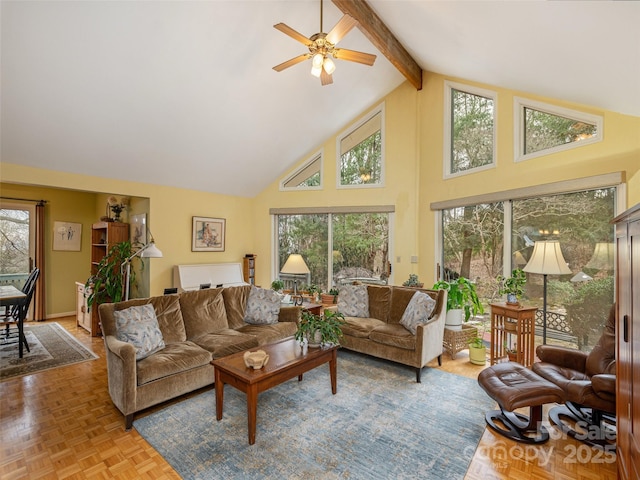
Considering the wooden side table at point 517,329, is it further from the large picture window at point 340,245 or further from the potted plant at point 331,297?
the potted plant at point 331,297

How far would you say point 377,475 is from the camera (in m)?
2.00

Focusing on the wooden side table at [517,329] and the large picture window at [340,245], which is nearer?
the wooden side table at [517,329]

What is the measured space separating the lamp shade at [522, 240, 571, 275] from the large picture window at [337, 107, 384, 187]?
301cm

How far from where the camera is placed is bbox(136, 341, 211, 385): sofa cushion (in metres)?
2.62

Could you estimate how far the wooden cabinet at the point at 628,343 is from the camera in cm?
141

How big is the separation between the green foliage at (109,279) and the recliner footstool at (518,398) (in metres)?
5.06

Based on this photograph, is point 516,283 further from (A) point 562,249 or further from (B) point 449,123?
(B) point 449,123

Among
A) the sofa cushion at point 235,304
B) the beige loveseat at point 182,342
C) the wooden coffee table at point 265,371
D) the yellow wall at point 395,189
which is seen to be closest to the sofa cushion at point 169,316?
the beige loveseat at point 182,342

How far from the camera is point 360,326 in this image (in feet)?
13.0

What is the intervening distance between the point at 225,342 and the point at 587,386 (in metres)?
3.14

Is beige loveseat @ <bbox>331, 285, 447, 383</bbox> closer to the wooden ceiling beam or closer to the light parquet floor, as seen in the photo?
the light parquet floor

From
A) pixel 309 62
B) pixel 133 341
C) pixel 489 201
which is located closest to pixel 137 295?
pixel 133 341

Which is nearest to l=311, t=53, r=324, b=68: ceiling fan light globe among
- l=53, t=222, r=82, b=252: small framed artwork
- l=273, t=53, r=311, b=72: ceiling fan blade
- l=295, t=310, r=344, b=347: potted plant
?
l=273, t=53, r=311, b=72: ceiling fan blade

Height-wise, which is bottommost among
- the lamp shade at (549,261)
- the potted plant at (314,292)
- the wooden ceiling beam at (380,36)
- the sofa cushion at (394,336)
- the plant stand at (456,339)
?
the plant stand at (456,339)
